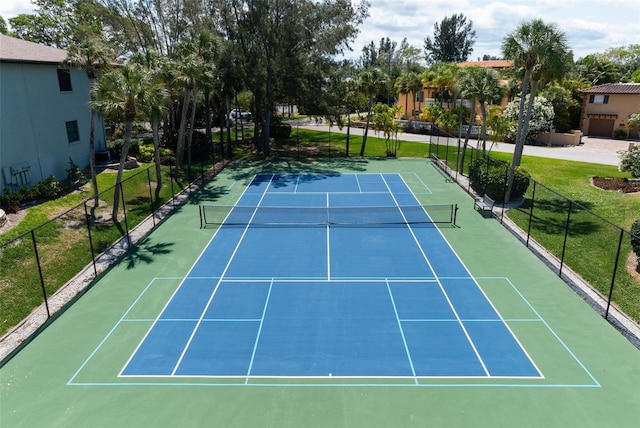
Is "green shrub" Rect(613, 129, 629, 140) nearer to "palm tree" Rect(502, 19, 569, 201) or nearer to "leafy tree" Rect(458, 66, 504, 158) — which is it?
"leafy tree" Rect(458, 66, 504, 158)

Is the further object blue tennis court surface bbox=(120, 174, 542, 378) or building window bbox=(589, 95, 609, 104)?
building window bbox=(589, 95, 609, 104)

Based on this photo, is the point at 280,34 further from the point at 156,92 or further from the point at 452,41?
the point at 452,41

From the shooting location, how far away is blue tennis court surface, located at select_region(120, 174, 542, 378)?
437 inches

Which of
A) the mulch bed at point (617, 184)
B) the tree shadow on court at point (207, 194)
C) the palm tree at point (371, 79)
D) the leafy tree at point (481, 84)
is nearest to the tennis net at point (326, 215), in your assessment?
the tree shadow on court at point (207, 194)

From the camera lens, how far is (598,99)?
154ft

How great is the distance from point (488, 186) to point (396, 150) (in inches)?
625

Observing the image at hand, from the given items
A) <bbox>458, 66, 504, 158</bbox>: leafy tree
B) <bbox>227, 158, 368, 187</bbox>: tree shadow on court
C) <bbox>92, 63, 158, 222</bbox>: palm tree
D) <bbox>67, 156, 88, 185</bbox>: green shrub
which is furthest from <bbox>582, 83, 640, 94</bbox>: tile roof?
<bbox>67, 156, 88, 185</bbox>: green shrub

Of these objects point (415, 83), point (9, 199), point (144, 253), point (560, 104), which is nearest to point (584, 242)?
point (144, 253)

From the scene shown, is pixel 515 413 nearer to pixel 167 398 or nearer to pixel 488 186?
pixel 167 398

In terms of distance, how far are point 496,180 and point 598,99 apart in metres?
32.1

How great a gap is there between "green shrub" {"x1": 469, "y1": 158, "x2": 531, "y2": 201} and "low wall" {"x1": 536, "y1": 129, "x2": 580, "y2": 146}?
22.1m

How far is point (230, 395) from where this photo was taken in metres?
10.1

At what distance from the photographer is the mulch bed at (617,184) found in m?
25.3

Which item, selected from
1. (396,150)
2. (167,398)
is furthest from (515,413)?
(396,150)
